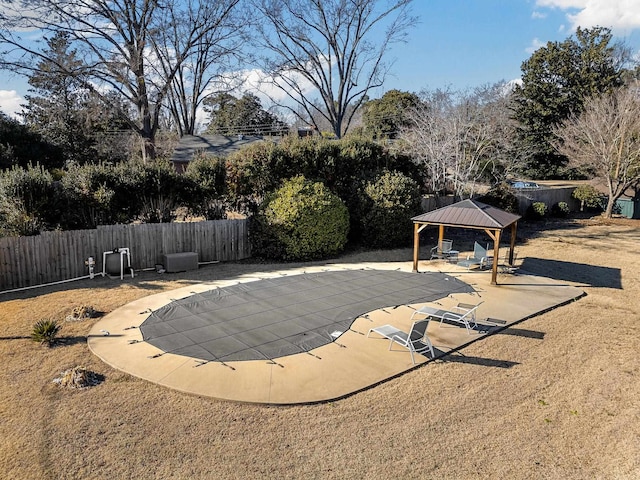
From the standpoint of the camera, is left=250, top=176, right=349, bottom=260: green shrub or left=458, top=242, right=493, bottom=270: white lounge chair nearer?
left=458, top=242, right=493, bottom=270: white lounge chair

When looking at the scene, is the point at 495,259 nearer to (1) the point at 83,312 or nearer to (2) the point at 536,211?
(1) the point at 83,312

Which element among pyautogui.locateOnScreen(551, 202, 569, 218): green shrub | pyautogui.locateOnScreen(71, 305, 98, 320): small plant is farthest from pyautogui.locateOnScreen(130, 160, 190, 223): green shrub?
pyautogui.locateOnScreen(551, 202, 569, 218): green shrub

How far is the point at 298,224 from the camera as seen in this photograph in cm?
1413

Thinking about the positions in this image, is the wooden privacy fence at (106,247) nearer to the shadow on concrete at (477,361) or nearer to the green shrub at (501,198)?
the shadow on concrete at (477,361)

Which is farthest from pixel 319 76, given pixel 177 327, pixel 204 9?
pixel 177 327

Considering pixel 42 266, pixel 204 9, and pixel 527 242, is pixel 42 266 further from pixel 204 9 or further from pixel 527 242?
pixel 204 9

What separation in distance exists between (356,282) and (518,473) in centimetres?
728

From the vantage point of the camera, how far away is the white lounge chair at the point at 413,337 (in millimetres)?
7055

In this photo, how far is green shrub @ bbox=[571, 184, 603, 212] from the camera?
1037 inches

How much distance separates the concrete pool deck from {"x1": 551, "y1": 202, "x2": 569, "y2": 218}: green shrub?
1685 centimetres

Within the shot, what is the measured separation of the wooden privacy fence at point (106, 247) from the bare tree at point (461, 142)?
10.6m

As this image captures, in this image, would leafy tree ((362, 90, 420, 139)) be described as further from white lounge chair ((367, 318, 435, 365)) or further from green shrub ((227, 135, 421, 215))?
white lounge chair ((367, 318, 435, 365))

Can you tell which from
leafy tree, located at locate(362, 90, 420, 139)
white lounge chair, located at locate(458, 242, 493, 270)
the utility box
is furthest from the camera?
leafy tree, located at locate(362, 90, 420, 139)

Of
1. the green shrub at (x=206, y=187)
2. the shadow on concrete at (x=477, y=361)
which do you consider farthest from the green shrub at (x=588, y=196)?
the shadow on concrete at (x=477, y=361)
